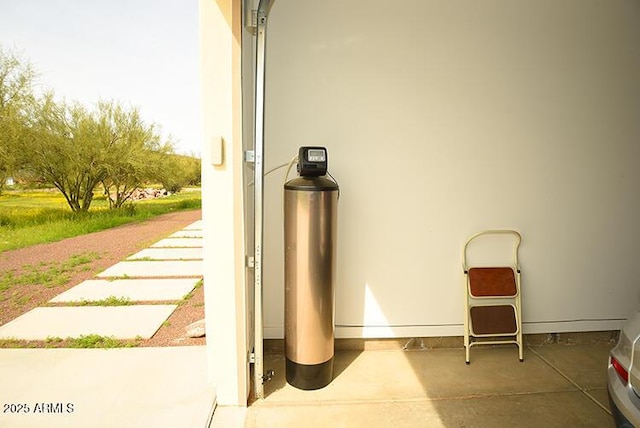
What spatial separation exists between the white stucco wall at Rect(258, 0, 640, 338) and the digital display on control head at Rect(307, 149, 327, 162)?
48 cm

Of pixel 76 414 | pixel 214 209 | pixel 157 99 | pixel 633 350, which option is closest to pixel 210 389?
pixel 76 414

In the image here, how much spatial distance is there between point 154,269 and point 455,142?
3473mm

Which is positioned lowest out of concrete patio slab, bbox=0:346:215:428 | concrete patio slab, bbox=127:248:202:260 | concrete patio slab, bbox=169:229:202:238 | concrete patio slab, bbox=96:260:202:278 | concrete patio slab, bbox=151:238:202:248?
concrete patio slab, bbox=0:346:215:428

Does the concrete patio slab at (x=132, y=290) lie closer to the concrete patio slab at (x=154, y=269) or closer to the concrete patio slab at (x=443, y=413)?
the concrete patio slab at (x=154, y=269)

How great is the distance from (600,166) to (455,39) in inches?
62.7

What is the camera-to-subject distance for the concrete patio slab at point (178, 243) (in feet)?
14.8

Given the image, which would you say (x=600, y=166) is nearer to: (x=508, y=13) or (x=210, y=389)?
(x=508, y=13)

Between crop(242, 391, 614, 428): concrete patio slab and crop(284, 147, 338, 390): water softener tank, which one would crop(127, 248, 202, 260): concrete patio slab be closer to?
crop(284, 147, 338, 390): water softener tank

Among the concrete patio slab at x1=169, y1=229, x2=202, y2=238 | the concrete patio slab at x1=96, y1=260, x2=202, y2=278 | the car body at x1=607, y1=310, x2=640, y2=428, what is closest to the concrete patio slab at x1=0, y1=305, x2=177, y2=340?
the concrete patio slab at x1=96, y1=260, x2=202, y2=278

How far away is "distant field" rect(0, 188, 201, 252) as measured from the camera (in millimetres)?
2078

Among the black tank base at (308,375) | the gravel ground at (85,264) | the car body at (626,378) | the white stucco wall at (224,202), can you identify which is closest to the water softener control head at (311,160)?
the white stucco wall at (224,202)

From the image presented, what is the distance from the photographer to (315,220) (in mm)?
2016

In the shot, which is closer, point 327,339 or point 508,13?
point 327,339

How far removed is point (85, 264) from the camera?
3.18m
